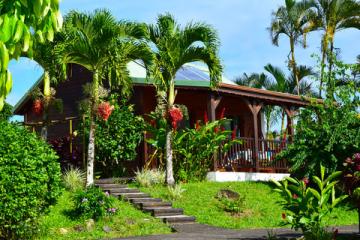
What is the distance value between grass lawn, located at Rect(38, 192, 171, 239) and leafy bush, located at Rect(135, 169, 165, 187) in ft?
9.04

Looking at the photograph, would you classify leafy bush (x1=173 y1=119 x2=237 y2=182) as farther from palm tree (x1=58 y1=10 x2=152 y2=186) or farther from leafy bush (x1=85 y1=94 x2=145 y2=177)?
palm tree (x1=58 y1=10 x2=152 y2=186)

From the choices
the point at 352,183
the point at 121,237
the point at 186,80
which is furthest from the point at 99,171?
the point at 352,183

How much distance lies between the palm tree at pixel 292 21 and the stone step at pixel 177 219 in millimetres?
18523

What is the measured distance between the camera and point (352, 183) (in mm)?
9523

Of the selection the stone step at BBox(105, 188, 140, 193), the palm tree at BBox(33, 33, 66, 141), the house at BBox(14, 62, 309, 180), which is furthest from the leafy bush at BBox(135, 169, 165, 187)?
the palm tree at BBox(33, 33, 66, 141)

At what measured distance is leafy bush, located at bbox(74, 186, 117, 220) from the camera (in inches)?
540

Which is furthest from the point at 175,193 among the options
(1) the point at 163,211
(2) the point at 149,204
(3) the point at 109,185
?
(3) the point at 109,185

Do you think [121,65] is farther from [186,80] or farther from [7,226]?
[7,226]

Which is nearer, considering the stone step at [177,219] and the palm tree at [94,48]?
the stone step at [177,219]

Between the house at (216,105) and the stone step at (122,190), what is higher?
the house at (216,105)

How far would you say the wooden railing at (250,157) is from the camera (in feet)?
68.7

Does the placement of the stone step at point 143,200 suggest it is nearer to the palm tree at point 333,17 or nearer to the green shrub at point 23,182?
the green shrub at point 23,182

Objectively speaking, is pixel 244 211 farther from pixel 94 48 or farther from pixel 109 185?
pixel 94 48

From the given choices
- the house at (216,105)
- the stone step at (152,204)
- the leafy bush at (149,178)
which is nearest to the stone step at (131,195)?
the stone step at (152,204)
